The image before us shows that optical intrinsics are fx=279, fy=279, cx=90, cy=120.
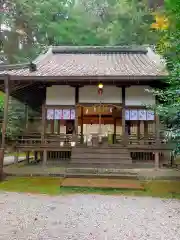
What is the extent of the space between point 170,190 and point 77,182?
2.81 m

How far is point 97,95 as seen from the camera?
12742mm

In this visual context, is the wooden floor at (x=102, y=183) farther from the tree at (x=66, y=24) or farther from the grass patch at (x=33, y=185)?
the tree at (x=66, y=24)

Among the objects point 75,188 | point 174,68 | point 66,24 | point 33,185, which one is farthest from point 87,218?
point 66,24

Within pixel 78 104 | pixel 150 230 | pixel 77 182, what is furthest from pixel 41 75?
pixel 150 230

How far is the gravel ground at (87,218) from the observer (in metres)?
4.47

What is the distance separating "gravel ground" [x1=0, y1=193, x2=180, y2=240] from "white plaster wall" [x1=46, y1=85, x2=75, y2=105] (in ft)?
19.4

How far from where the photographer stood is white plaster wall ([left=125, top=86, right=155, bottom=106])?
487 inches

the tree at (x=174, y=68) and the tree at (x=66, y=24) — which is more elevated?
the tree at (x=66, y=24)

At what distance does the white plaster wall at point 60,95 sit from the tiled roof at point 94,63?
86 cm

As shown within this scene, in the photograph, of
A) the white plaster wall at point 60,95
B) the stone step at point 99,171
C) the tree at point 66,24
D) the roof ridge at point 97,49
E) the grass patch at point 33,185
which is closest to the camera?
the grass patch at point 33,185

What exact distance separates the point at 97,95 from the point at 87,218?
7957mm

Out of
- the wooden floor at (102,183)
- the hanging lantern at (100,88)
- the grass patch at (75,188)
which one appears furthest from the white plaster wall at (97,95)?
the grass patch at (75,188)

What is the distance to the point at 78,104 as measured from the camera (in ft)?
41.2

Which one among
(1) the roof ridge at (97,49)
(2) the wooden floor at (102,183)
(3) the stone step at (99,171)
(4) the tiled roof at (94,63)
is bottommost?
(2) the wooden floor at (102,183)
